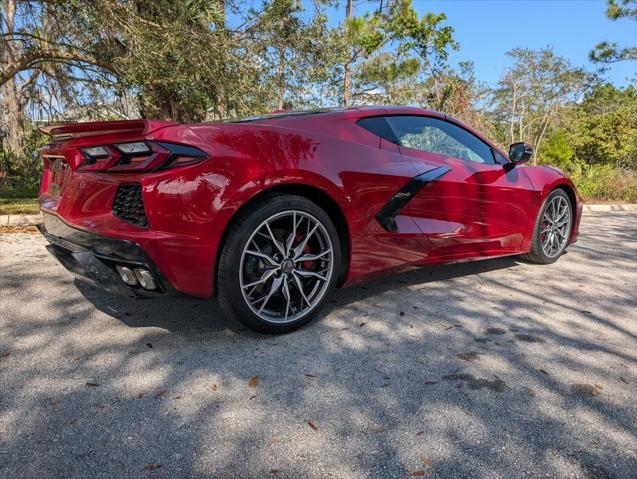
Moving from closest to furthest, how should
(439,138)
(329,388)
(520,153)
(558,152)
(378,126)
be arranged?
(329,388) → (378,126) → (439,138) → (520,153) → (558,152)

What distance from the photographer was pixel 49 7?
825 cm

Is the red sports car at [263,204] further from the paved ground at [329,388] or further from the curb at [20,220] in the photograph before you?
the curb at [20,220]

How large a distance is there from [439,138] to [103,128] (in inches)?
95.0

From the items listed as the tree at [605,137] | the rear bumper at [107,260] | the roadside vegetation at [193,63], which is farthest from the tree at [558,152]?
the rear bumper at [107,260]

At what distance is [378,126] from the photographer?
3.25 meters

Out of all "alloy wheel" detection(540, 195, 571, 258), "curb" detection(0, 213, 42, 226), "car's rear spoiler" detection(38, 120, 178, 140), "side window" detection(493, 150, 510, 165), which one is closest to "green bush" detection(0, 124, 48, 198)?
"curb" detection(0, 213, 42, 226)

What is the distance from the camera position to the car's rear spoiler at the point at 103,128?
2408 mm

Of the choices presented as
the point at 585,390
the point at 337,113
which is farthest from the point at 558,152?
the point at 585,390

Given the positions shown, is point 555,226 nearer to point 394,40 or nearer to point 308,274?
point 308,274

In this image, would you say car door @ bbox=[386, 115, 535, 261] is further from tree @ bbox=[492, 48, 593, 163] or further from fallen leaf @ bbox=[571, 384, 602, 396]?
tree @ bbox=[492, 48, 593, 163]

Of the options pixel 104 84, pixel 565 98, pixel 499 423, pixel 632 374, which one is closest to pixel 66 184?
pixel 499 423

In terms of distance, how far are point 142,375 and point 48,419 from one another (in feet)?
1.50

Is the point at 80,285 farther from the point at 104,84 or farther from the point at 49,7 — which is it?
the point at 104,84

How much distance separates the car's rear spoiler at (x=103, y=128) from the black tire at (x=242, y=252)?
0.63 metres
